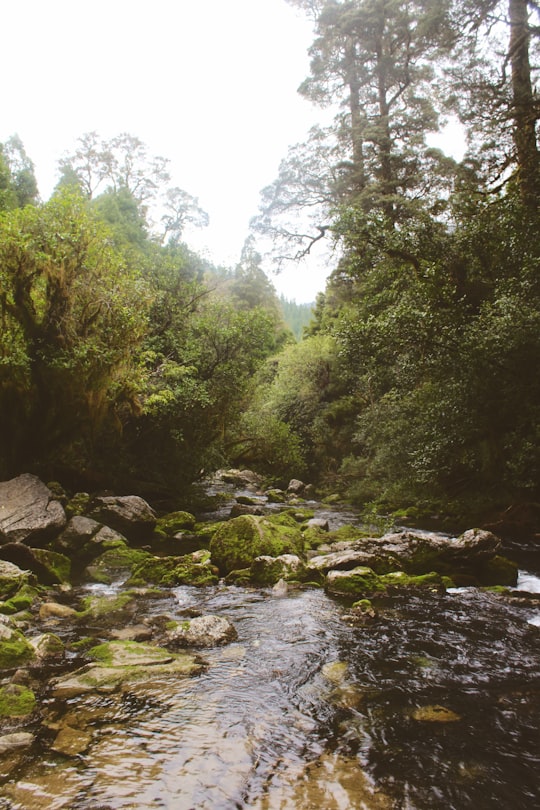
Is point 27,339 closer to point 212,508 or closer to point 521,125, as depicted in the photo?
point 212,508

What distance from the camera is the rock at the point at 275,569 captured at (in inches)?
336

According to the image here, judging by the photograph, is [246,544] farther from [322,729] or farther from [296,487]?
[296,487]

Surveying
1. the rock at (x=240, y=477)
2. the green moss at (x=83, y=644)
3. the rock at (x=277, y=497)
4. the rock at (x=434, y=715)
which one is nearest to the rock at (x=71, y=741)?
the green moss at (x=83, y=644)

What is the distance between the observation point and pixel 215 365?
17844 mm

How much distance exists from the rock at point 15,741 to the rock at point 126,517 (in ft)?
28.4

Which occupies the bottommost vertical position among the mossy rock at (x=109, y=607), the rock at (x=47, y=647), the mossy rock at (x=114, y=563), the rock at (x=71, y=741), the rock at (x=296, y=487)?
the rock at (x=296, y=487)

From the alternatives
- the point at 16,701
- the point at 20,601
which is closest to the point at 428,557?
the point at 20,601

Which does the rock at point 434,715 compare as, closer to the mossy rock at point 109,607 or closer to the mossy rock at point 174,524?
the mossy rock at point 109,607

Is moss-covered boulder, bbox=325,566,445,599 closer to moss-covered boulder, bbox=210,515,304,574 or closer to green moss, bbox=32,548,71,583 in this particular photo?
moss-covered boulder, bbox=210,515,304,574

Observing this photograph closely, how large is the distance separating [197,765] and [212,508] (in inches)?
582

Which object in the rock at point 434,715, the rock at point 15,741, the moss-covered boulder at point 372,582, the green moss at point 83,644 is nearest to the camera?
the rock at point 15,741

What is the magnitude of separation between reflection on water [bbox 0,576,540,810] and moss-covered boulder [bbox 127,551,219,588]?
263 centimetres

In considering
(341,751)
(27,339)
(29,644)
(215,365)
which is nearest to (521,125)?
(215,365)

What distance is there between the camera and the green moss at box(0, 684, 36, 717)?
3904mm
